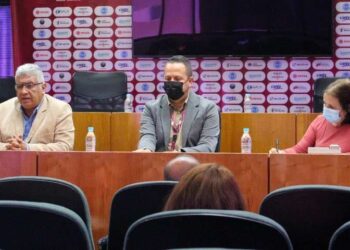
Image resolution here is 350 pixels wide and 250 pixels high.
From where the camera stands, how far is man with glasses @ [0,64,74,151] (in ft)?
15.1

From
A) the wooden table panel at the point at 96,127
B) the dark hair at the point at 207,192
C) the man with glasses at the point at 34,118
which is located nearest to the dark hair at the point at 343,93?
the man with glasses at the point at 34,118

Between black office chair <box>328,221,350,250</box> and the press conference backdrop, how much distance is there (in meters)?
5.86

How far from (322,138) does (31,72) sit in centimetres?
220

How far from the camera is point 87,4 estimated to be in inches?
317

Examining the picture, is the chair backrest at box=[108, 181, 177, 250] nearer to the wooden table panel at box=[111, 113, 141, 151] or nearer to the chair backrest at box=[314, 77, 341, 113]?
the wooden table panel at box=[111, 113, 141, 151]

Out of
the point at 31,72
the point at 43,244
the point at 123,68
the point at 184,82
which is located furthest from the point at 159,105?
the point at 123,68

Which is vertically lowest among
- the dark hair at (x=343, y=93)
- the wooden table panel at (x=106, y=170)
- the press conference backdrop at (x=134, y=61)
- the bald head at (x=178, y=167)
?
the wooden table panel at (x=106, y=170)

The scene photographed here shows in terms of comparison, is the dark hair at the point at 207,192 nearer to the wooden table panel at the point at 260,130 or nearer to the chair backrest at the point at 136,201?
the chair backrest at the point at 136,201

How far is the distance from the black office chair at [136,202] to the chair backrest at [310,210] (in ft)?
1.47

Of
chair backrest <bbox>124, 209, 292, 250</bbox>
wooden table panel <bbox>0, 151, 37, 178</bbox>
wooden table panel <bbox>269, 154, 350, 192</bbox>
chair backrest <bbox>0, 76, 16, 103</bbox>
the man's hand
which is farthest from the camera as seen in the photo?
chair backrest <bbox>0, 76, 16, 103</bbox>

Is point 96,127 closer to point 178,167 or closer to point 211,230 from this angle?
point 178,167

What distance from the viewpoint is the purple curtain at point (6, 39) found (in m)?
8.36

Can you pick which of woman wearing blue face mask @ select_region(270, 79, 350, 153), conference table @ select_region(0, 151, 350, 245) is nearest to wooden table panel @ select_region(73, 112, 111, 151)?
woman wearing blue face mask @ select_region(270, 79, 350, 153)

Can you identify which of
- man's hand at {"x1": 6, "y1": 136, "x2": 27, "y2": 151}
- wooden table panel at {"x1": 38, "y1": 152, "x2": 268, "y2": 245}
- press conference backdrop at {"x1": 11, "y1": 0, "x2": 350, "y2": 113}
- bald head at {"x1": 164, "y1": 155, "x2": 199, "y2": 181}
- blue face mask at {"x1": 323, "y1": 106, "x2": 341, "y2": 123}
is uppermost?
press conference backdrop at {"x1": 11, "y1": 0, "x2": 350, "y2": 113}
